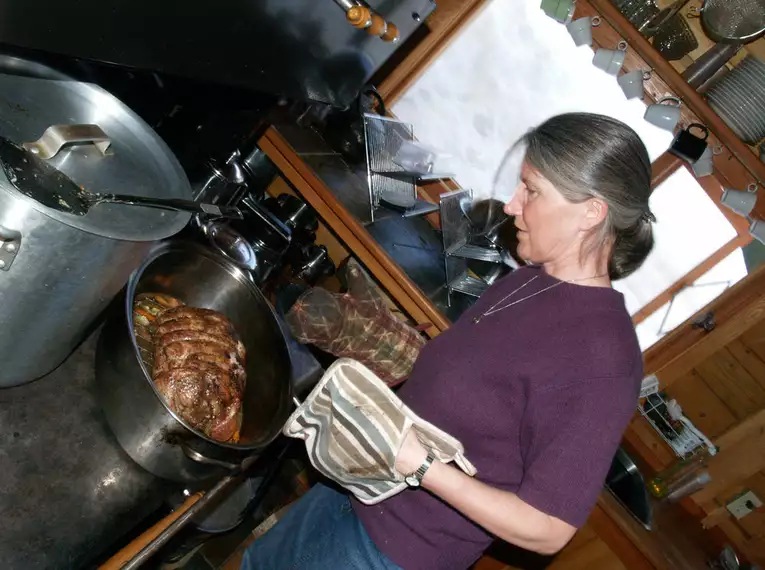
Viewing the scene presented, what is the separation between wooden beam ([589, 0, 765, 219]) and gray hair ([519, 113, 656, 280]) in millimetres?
1811

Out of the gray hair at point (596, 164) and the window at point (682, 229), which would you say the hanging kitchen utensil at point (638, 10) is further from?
the gray hair at point (596, 164)

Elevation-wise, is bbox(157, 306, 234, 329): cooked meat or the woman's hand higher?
the woman's hand

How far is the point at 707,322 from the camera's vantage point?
9.25 ft

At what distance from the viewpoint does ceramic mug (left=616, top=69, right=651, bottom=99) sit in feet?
8.85

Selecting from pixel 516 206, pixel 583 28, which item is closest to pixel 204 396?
pixel 516 206

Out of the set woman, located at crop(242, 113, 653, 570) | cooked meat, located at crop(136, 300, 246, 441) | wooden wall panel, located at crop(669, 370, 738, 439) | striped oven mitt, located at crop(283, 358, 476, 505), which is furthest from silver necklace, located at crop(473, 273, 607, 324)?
wooden wall panel, located at crop(669, 370, 738, 439)

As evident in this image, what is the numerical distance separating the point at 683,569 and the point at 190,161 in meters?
2.41

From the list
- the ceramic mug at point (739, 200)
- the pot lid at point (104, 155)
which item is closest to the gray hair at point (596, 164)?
the pot lid at point (104, 155)

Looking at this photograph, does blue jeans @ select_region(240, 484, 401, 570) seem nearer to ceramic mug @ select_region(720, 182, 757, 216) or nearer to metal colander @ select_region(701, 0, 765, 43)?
ceramic mug @ select_region(720, 182, 757, 216)

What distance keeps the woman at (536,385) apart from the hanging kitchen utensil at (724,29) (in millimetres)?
1999

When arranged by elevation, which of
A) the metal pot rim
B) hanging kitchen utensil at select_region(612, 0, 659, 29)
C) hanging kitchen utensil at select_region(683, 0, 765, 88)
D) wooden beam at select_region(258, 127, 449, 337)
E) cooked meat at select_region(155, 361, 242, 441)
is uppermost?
hanging kitchen utensil at select_region(683, 0, 765, 88)

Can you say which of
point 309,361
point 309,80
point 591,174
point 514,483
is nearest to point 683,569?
point 514,483

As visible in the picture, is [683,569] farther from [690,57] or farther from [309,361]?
[690,57]

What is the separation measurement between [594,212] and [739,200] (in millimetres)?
1837
